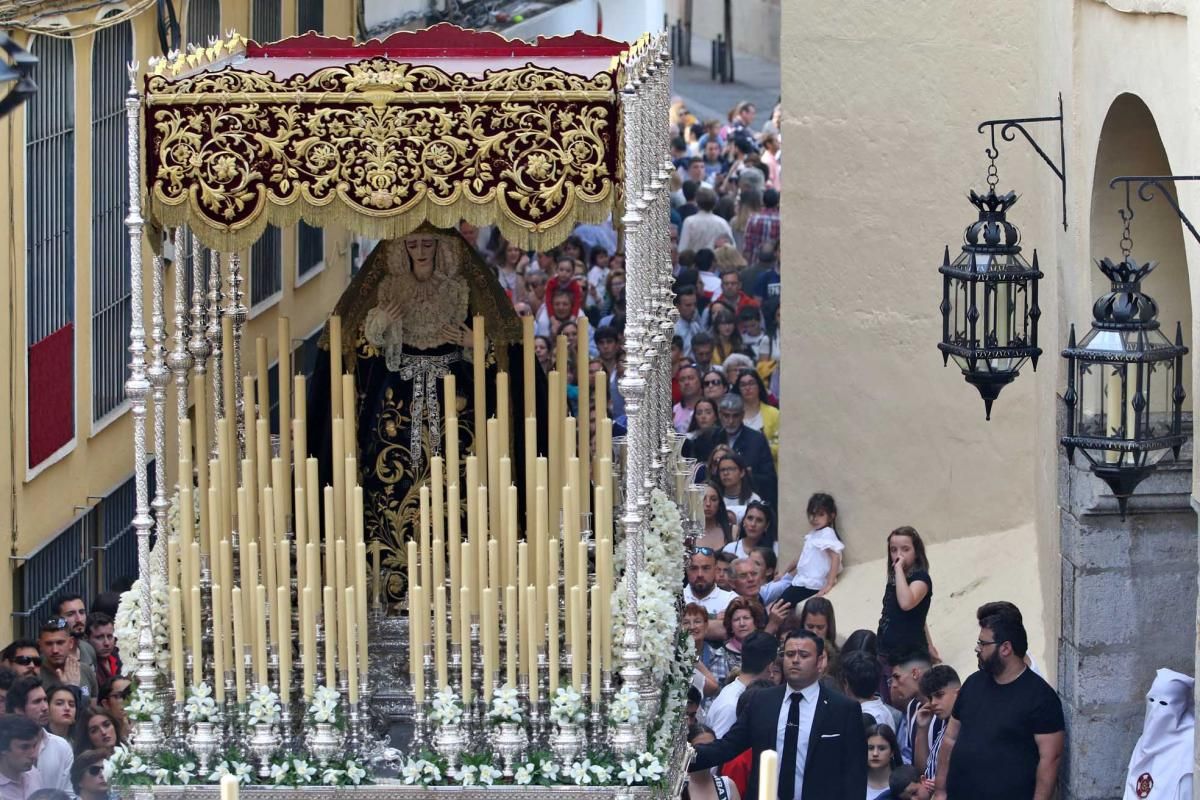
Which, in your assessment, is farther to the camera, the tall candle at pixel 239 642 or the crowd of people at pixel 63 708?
the crowd of people at pixel 63 708

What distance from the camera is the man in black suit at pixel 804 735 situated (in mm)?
10227

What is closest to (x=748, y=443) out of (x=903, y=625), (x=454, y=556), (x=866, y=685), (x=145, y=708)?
(x=903, y=625)

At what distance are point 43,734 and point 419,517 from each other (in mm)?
1621

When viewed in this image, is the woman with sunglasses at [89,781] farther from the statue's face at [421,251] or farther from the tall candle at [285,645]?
the statue's face at [421,251]

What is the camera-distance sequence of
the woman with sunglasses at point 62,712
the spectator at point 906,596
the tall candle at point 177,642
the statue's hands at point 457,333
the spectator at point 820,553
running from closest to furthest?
1. the tall candle at point 177,642
2. the statue's hands at point 457,333
3. the woman with sunglasses at point 62,712
4. the spectator at point 906,596
5. the spectator at point 820,553

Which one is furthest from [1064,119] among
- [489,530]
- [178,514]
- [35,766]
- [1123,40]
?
[35,766]

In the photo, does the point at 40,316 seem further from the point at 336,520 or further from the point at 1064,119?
the point at 1064,119

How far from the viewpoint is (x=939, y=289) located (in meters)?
13.8

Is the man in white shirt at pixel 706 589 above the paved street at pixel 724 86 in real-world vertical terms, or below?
below

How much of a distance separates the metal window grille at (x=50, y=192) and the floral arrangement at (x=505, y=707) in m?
4.24

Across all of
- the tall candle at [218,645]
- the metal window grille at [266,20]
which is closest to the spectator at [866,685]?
the tall candle at [218,645]

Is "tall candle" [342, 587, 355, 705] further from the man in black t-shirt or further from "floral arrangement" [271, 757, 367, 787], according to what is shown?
the man in black t-shirt

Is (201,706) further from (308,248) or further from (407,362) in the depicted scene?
(308,248)

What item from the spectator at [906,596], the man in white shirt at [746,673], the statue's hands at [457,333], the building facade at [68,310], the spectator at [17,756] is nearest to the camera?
the spectator at [17,756]
